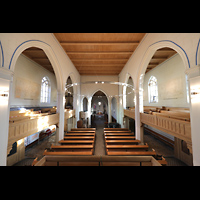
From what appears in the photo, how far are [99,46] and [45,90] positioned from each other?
7317 millimetres

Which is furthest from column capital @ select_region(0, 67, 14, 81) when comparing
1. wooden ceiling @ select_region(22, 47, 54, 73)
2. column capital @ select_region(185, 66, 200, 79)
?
column capital @ select_region(185, 66, 200, 79)

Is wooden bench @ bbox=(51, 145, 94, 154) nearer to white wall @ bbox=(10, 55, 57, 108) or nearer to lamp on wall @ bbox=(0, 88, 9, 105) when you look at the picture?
lamp on wall @ bbox=(0, 88, 9, 105)

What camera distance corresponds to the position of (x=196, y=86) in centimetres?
296

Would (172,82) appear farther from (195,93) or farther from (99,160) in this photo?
(99,160)

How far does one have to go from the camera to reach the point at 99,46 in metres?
7.36

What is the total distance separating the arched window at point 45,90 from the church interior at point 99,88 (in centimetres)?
10

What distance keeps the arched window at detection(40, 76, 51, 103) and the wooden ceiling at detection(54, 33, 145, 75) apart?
3698 mm

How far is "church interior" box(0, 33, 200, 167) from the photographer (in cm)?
321

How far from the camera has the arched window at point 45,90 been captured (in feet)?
34.3

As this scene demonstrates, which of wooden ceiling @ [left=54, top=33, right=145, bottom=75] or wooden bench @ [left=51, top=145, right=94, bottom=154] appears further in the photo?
wooden ceiling @ [left=54, top=33, right=145, bottom=75]

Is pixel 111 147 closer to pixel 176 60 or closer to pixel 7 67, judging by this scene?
pixel 7 67

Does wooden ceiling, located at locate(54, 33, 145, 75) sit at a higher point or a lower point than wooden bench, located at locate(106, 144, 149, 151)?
higher

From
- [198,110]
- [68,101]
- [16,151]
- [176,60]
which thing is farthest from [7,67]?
[68,101]

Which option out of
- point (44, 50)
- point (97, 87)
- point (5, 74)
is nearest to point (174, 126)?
point (5, 74)
